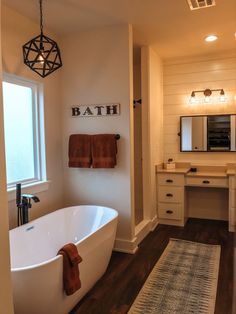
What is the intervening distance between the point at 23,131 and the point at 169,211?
7.94 feet

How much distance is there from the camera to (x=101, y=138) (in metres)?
3.23

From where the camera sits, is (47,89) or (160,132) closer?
(47,89)

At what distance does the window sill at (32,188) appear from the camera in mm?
2668

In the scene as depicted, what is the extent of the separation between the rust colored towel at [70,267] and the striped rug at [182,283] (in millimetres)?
572

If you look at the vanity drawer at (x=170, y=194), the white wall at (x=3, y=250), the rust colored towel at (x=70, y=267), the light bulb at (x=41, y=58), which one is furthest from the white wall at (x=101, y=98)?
the white wall at (x=3, y=250)

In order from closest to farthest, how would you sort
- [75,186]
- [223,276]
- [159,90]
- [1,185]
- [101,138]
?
[1,185]
[223,276]
[101,138]
[75,186]
[159,90]

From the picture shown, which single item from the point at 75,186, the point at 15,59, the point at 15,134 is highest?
the point at 15,59

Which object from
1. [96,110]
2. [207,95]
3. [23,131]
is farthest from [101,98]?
[207,95]

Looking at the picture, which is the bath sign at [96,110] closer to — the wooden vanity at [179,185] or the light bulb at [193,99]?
the wooden vanity at [179,185]

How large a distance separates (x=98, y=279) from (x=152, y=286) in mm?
515

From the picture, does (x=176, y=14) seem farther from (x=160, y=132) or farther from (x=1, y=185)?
(x=1, y=185)

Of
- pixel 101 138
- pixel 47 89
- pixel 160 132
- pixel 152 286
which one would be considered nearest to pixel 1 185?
pixel 152 286

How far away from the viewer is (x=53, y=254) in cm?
274

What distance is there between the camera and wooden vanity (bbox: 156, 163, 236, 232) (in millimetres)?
3971
